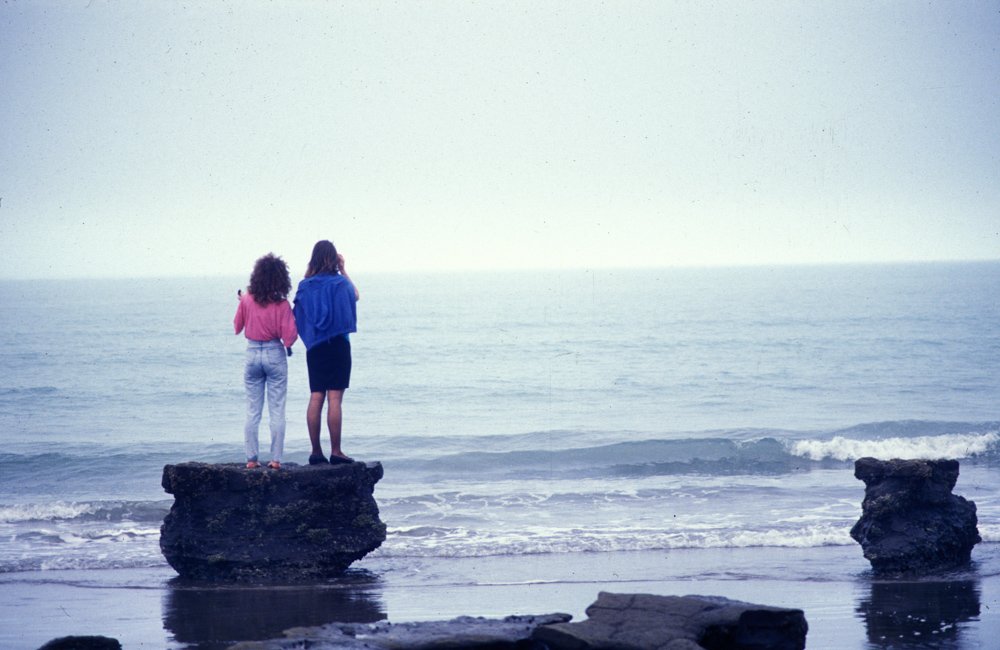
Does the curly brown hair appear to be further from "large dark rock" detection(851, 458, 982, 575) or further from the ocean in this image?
"large dark rock" detection(851, 458, 982, 575)

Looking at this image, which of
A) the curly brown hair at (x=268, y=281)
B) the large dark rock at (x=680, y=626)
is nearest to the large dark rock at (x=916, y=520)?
the large dark rock at (x=680, y=626)

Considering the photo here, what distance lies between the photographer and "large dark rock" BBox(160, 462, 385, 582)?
940 cm

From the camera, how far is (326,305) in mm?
9125

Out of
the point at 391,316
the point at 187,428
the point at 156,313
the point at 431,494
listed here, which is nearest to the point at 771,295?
the point at 391,316

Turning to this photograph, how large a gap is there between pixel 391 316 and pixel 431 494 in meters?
47.7

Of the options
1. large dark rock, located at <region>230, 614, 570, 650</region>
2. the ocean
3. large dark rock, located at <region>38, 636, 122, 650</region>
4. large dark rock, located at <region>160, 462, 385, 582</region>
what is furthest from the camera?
the ocean

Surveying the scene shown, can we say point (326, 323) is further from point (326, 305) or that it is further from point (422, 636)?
point (422, 636)

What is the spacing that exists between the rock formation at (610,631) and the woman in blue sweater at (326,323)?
3208 millimetres

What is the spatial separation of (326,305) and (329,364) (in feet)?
1.74

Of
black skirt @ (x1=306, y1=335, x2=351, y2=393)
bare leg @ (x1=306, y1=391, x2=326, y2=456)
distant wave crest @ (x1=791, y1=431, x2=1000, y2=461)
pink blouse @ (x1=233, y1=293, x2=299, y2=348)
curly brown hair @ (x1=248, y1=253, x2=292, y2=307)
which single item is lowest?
distant wave crest @ (x1=791, y1=431, x2=1000, y2=461)

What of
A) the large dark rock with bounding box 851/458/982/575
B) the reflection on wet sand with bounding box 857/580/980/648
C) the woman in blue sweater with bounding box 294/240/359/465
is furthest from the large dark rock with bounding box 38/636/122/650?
the large dark rock with bounding box 851/458/982/575

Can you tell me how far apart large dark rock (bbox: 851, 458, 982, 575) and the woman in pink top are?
5.46 meters

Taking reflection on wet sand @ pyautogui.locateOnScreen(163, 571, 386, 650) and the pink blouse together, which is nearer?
reflection on wet sand @ pyautogui.locateOnScreen(163, 571, 386, 650)

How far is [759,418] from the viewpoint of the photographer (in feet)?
83.9
